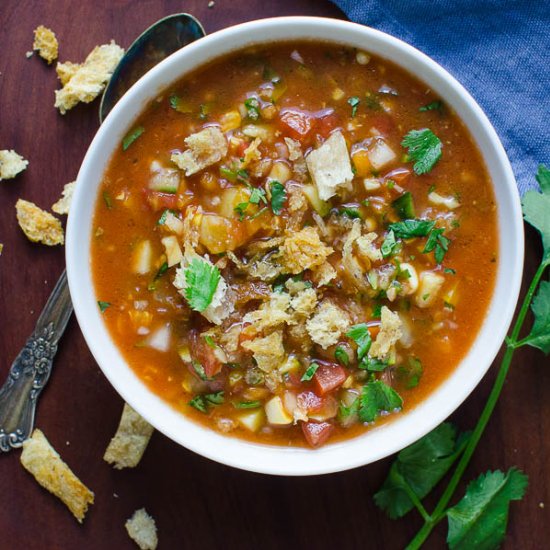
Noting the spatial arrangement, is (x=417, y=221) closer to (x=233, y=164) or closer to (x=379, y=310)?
(x=379, y=310)

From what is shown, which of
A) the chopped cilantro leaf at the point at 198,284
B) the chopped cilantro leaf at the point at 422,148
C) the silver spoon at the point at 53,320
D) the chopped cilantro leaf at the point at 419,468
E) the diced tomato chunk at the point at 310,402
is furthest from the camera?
the chopped cilantro leaf at the point at 419,468

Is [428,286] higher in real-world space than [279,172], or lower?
lower

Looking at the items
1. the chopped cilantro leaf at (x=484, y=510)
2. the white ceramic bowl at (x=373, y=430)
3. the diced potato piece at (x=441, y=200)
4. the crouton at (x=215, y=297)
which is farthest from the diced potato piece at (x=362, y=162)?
the chopped cilantro leaf at (x=484, y=510)

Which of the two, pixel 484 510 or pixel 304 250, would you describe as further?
pixel 484 510

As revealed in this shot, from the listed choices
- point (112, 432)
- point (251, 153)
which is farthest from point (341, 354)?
point (112, 432)

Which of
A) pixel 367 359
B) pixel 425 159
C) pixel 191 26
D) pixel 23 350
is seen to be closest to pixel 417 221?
pixel 425 159

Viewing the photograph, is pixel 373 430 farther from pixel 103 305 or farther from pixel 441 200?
pixel 103 305

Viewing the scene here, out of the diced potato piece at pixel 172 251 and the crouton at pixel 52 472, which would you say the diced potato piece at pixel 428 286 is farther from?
the crouton at pixel 52 472
